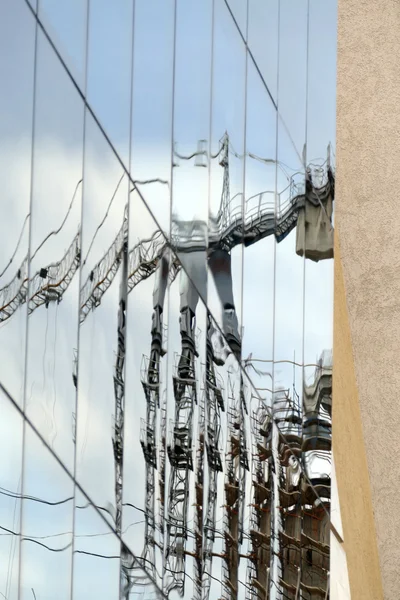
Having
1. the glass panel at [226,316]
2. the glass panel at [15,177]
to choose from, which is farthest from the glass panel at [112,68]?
the glass panel at [226,316]

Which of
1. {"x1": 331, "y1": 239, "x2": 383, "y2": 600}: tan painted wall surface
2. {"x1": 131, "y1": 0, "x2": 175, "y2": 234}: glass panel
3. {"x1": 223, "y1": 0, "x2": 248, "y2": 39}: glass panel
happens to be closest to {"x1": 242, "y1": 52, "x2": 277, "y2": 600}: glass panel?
{"x1": 223, "y1": 0, "x2": 248, "y2": 39}: glass panel

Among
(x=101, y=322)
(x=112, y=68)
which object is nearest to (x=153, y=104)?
(x=112, y=68)

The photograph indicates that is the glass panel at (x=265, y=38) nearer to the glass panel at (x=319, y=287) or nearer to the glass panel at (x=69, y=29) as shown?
the glass panel at (x=319, y=287)

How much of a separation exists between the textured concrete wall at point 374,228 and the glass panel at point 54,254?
5.70 meters

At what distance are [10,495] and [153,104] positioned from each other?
2377 millimetres

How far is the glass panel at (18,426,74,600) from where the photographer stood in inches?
166

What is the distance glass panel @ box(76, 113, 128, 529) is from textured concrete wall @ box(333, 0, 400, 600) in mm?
5183

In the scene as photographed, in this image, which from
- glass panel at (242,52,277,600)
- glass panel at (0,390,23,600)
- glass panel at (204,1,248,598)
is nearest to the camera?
glass panel at (0,390,23,600)

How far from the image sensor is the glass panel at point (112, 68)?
486 cm

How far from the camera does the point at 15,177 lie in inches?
165

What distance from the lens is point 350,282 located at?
10.2 m

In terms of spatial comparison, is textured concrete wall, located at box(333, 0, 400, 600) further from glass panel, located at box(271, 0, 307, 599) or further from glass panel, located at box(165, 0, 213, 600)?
glass panel, located at box(165, 0, 213, 600)

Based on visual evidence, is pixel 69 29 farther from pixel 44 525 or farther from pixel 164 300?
pixel 44 525

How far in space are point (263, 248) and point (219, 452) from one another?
1.58m
